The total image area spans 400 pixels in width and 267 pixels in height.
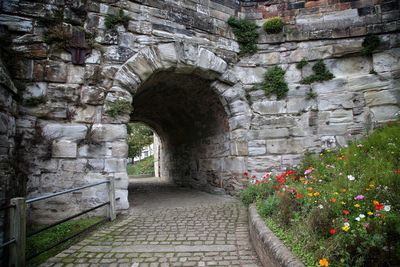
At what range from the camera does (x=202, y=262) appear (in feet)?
9.84

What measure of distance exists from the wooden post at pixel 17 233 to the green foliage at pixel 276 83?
525 cm

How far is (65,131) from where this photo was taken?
478cm

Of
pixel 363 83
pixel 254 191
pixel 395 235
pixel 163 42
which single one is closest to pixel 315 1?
pixel 363 83

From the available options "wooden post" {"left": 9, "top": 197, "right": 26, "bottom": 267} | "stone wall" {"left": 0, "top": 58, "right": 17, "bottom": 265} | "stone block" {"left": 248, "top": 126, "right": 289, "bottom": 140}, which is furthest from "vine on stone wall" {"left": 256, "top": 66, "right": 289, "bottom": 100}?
"wooden post" {"left": 9, "top": 197, "right": 26, "bottom": 267}

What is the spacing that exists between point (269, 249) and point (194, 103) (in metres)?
5.42

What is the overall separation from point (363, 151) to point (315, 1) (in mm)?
4025

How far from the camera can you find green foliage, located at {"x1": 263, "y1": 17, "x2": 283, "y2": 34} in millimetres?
6500

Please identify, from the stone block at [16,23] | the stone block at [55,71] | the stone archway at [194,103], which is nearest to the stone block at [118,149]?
the stone archway at [194,103]

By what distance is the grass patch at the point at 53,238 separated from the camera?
3.22 m

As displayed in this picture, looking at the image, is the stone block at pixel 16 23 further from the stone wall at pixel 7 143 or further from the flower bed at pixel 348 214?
the flower bed at pixel 348 214

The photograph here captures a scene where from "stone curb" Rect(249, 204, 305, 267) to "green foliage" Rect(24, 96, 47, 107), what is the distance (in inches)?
160

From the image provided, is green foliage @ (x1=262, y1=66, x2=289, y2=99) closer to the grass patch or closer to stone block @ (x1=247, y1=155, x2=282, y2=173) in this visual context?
stone block @ (x1=247, y1=155, x2=282, y2=173)

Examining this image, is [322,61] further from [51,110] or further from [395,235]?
[51,110]

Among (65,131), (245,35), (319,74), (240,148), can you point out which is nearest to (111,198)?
(65,131)
